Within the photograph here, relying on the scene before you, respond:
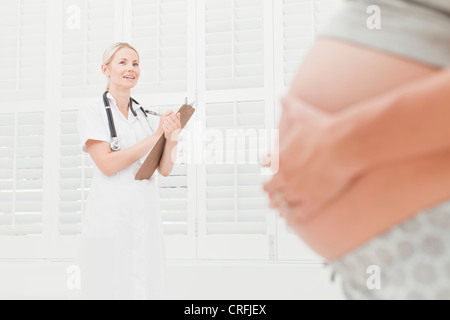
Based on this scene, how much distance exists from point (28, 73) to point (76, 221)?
1036 mm

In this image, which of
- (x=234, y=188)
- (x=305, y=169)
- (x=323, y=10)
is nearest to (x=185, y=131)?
(x=234, y=188)

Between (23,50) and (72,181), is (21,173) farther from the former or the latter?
(23,50)

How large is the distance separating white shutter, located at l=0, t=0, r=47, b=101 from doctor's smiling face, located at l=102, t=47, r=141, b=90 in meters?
1.33

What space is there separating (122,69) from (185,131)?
2.91 feet

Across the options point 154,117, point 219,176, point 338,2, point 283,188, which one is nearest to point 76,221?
point 219,176

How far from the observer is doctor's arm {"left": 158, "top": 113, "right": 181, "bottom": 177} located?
1.69 meters

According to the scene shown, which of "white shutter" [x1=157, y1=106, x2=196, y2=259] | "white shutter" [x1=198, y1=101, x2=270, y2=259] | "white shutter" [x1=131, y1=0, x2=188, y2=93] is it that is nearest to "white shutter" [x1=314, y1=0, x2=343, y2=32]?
"white shutter" [x1=198, y1=101, x2=270, y2=259]

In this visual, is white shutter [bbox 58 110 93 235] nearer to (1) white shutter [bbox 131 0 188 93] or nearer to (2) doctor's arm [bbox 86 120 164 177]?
(1) white shutter [bbox 131 0 188 93]

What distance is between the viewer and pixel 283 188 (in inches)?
20.0

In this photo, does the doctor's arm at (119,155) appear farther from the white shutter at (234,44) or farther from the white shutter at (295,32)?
the white shutter at (295,32)

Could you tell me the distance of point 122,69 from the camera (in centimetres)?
181

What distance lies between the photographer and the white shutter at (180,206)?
266 centimetres

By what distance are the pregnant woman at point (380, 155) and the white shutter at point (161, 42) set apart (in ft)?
7.69

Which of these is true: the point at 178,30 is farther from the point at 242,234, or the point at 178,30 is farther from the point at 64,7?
the point at 242,234
